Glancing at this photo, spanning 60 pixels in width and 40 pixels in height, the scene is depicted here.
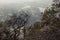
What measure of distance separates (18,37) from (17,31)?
83 cm

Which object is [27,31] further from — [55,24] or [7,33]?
[55,24]

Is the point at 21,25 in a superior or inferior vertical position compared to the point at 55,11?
inferior

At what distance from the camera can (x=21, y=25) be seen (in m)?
24.5

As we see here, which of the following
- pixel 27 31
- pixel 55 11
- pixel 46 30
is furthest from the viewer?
pixel 27 31

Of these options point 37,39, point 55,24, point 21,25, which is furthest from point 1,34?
point 55,24

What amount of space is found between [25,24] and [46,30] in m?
5.91

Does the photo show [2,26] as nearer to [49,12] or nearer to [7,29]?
[7,29]

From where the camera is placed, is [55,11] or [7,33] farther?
[7,33]

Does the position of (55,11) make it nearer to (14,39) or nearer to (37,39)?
(37,39)

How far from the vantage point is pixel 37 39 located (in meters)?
20.1

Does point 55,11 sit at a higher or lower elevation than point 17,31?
higher

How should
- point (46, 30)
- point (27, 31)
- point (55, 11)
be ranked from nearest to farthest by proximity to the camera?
point (46, 30)
point (55, 11)
point (27, 31)

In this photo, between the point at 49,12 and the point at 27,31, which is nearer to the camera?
the point at 49,12

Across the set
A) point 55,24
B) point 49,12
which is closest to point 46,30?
point 55,24
